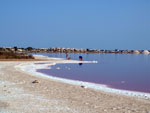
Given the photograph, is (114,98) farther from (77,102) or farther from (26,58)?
(26,58)

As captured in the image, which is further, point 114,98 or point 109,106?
point 114,98

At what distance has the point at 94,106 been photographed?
8992mm

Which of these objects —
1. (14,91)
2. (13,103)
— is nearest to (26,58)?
(14,91)

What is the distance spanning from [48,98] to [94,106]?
2.05 metres

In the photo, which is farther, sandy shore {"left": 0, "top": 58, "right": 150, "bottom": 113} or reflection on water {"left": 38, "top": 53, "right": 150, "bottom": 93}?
reflection on water {"left": 38, "top": 53, "right": 150, "bottom": 93}

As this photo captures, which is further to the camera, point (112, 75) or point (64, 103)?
point (112, 75)

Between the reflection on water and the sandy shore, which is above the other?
the sandy shore

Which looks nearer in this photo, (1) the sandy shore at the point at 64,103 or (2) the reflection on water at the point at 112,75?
(1) the sandy shore at the point at 64,103

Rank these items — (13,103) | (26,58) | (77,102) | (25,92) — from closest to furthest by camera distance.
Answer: (13,103) → (77,102) → (25,92) → (26,58)

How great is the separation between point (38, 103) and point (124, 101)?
11.0 feet

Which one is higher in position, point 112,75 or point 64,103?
point 64,103

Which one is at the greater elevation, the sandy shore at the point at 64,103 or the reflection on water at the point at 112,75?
the sandy shore at the point at 64,103

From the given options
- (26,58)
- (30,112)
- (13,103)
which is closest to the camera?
(30,112)

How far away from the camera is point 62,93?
1153 cm
